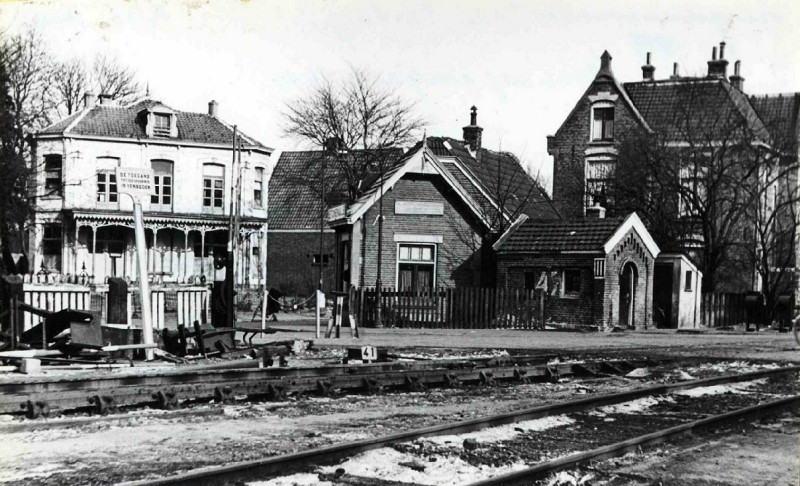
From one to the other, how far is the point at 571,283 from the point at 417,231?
18.2ft

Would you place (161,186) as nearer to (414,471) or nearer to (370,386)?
(370,386)

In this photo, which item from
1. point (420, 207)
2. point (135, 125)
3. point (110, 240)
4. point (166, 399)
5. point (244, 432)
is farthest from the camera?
point (135, 125)

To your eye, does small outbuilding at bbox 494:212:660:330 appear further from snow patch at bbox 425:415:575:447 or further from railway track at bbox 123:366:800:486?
snow patch at bbox 425:415:575:447

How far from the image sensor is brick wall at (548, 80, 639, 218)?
43.8 m

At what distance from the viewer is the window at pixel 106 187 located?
158 ft

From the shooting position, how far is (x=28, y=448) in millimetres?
7844

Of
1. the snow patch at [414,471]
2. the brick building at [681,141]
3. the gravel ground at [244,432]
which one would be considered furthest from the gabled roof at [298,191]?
the snow patch at [414,471]

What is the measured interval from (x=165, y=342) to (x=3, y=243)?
51.8ft

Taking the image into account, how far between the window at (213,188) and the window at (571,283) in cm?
2635

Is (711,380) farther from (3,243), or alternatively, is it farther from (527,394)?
(3,243)

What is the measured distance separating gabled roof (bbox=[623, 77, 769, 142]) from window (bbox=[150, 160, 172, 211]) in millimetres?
25218

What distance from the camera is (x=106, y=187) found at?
48344 millimetres

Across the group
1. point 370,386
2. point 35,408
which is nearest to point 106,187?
point 370,386

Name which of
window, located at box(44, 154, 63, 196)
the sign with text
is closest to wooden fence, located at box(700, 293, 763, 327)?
the sign with text
